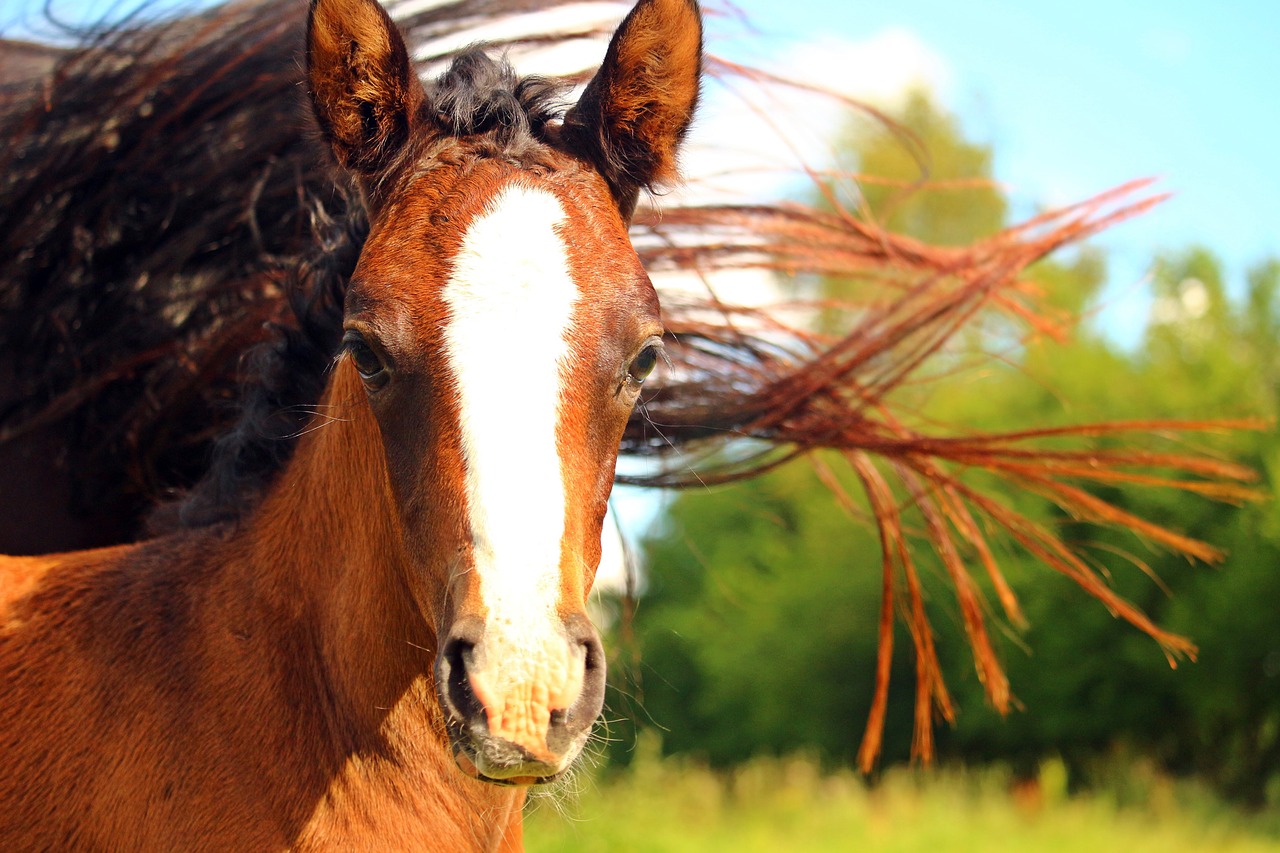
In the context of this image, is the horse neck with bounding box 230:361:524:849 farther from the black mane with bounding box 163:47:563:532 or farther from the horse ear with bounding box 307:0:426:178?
the horse ear with bounding box 307:0:426:178

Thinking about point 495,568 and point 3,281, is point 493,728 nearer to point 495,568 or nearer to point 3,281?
point 495,568

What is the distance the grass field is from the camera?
11.9 meters

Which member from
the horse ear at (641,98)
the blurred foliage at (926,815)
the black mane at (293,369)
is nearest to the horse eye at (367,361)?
the black mane at (293,369)

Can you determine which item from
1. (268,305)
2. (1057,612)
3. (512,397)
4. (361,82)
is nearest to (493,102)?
(361,82)

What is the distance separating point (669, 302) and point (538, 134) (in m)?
1.71

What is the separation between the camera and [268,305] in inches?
148

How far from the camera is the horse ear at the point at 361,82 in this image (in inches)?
95.2

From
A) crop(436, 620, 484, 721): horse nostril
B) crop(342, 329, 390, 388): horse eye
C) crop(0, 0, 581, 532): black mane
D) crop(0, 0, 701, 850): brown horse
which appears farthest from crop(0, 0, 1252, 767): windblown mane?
crop(436, 620, 484, 721): horse nostril

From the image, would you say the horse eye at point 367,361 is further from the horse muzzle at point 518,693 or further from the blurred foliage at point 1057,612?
the blurred foliage at point 1057,612

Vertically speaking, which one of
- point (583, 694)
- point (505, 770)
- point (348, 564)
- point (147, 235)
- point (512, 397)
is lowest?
point (505, 770)

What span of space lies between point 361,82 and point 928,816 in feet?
43.2

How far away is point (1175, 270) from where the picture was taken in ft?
66.5

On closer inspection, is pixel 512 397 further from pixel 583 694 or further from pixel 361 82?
pixel 361 82

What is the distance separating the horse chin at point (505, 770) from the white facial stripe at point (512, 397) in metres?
0.21
